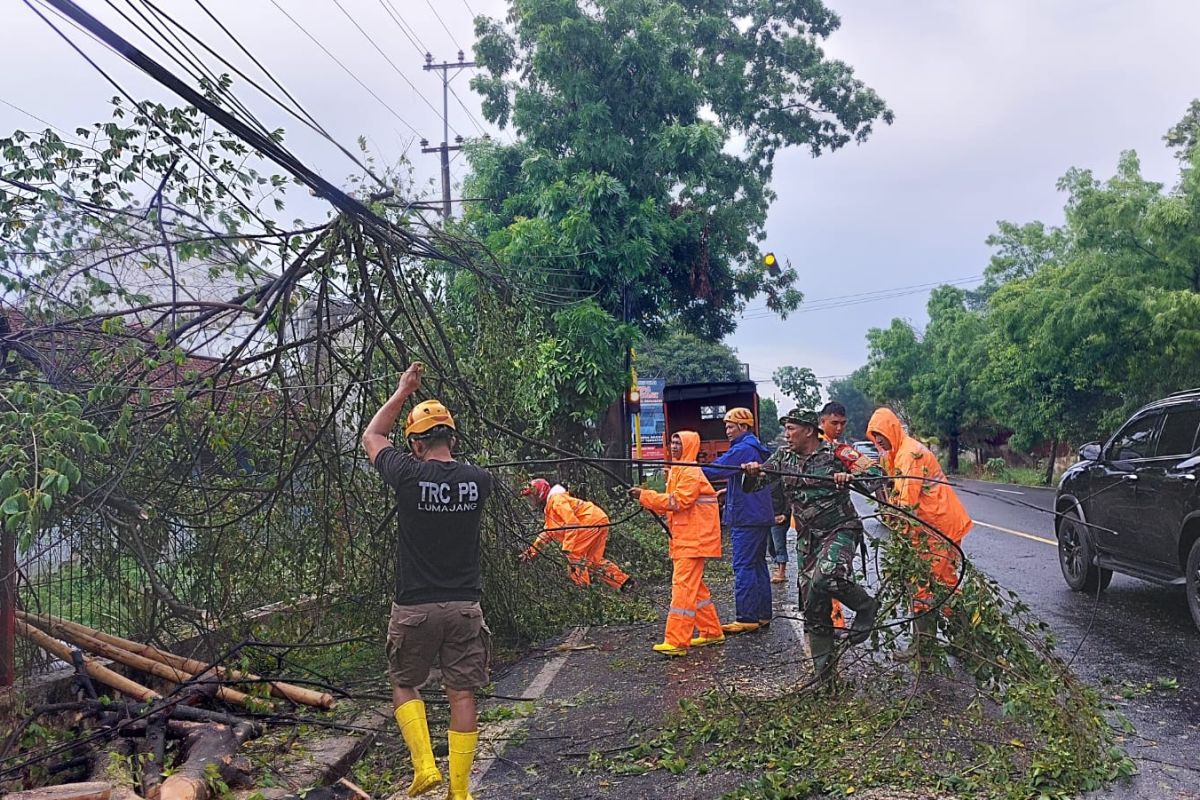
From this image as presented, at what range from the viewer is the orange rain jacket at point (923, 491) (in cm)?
685

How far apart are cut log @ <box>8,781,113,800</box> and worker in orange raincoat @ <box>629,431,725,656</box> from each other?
13.6 feet

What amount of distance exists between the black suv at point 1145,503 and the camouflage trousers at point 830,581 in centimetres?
197

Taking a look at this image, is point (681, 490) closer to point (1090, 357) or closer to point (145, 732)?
point (145, 732)

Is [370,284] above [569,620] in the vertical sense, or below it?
above

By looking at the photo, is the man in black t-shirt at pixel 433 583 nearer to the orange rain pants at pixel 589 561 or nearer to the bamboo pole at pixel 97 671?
the bamboo pole at pixel 97 671

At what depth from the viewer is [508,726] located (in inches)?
241

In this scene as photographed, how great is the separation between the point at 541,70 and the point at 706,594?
32.0 ft

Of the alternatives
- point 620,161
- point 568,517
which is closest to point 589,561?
point 568,517

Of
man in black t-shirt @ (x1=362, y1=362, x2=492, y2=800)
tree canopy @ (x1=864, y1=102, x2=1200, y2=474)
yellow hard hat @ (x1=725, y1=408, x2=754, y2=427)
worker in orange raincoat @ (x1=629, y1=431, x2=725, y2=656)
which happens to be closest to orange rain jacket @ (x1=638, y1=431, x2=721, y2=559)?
worker in orange raincoat @ (x1=629, y1=431, x2=725, y2=656)

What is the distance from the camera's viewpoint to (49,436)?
4.52 metres

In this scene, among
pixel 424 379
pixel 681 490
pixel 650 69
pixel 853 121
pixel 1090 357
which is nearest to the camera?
pixel 424 379

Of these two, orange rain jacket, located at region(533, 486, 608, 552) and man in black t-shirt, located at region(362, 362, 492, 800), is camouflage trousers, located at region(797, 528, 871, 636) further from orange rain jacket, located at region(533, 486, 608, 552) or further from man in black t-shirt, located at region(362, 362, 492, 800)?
orange rain jacket, located at region(533, 486, 608, 552)

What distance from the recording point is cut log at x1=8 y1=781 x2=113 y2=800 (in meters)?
4.35

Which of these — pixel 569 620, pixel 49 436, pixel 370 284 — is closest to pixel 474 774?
pixel 49 436
